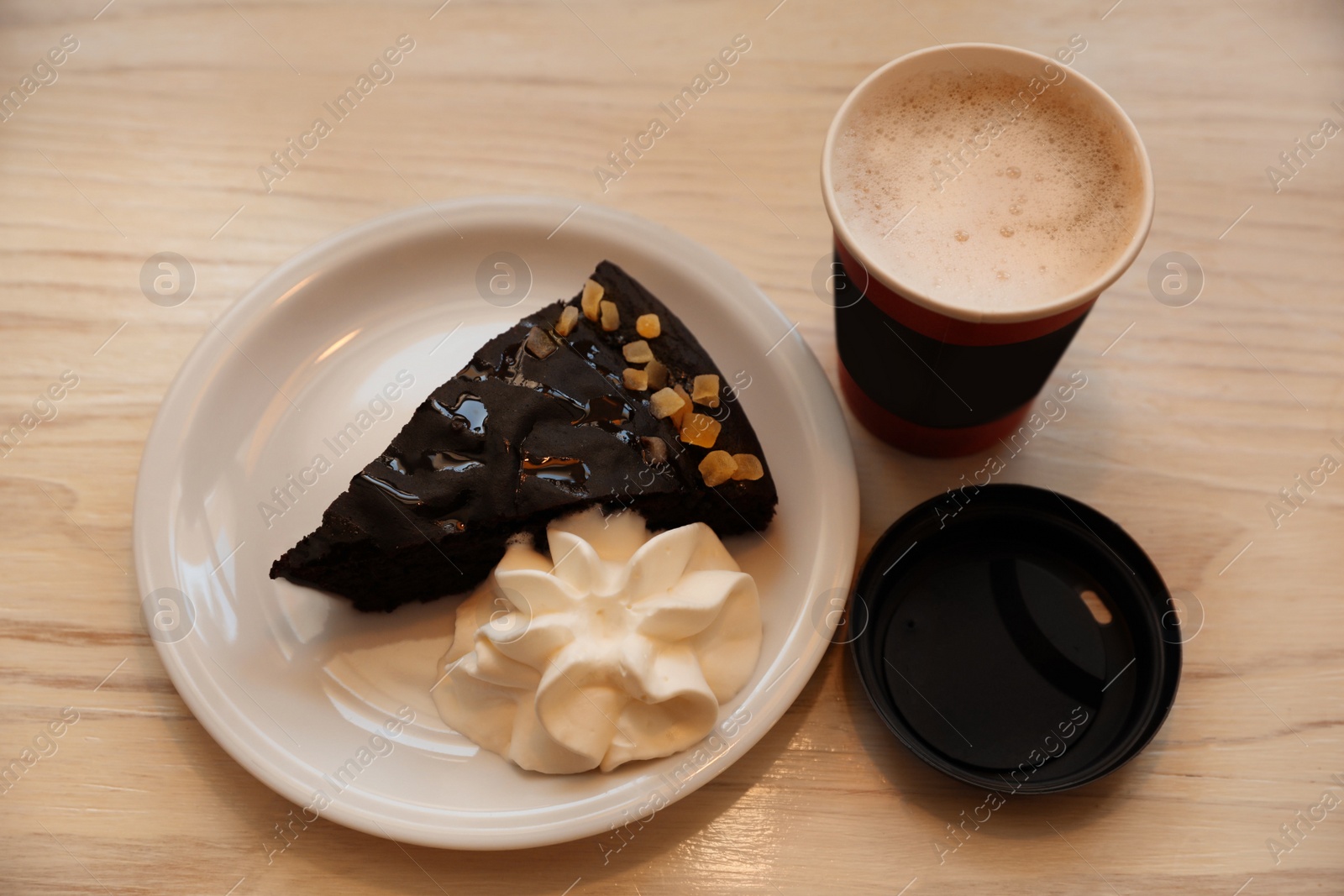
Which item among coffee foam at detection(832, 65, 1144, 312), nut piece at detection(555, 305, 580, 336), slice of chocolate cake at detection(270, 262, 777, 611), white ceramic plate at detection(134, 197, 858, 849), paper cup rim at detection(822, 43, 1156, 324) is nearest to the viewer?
paper cup rim at detection(822, 43, 1156, 324)

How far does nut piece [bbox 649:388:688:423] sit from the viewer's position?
185 cm

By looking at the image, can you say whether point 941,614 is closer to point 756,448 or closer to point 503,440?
point 756,448

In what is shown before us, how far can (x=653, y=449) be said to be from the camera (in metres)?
1.84

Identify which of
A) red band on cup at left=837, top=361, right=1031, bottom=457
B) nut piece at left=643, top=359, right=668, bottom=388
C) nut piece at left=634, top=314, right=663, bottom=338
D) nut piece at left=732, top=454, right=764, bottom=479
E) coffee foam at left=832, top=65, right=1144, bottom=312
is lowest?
red band on cup at left=837, top=361, right=1031, bottom=457

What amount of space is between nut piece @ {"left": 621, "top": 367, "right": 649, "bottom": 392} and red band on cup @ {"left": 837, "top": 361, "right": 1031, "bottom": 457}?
437 millimetres

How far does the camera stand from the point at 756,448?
6.21ft

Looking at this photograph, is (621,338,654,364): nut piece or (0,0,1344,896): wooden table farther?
(621,338,654,364): nut piece

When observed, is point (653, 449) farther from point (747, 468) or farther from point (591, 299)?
point (591, 299)

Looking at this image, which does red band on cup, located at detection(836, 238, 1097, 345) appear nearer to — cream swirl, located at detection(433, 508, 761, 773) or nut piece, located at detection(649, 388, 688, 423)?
nut piece, located at detection(649, 388, 688, 423)

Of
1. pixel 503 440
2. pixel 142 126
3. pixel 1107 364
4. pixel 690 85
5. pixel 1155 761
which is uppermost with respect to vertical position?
pixel 142 126

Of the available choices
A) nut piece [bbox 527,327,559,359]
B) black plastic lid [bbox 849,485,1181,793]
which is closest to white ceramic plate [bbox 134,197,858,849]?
black plastic lid [bbox 849,485,1181,793]

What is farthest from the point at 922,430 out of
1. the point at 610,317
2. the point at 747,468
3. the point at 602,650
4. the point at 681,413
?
the point at 602,650

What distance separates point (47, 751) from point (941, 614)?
173cm

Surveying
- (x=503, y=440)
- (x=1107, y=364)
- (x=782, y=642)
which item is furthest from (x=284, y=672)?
(x=1107, y=364)
